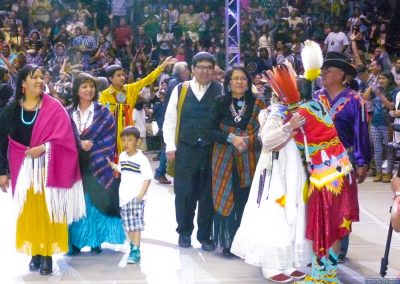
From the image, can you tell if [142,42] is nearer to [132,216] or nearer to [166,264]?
[132,216]

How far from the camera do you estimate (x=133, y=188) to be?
585 cm

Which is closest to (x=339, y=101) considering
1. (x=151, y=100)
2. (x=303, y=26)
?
(x=151, y=100)

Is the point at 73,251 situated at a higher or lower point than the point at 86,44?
lower

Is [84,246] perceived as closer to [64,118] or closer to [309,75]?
[64,118]

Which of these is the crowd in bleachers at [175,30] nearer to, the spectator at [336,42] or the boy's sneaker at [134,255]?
the spectator at [336,42]

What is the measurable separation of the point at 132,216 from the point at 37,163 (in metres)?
0.91

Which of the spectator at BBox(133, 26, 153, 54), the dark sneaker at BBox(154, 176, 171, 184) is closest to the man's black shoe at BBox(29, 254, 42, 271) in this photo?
the dark sneaker at BBox(154, 176, 171, 184)

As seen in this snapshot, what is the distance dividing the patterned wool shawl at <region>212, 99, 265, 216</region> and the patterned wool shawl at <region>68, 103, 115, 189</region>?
2.95ft

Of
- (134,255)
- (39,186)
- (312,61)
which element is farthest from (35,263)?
(312,61)

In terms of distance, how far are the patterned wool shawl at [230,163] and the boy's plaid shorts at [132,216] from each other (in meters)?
0.67

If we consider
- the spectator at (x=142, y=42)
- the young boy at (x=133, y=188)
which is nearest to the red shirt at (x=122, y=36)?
the spectator at (x=142, y=42)

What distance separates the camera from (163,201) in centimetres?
852

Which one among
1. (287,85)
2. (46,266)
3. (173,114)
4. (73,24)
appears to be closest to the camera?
(287,85)

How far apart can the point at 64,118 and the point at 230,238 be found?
1.72 meters
